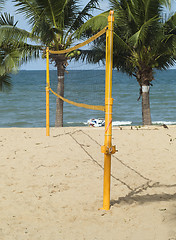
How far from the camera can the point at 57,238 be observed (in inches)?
140

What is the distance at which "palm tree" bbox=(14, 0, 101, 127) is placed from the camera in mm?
11742

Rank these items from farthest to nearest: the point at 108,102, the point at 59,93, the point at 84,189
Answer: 1. the point at 59,93
2. the point at 84,189
3. the point at 108,102

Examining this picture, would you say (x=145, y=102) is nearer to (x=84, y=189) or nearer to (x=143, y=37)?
(x=143, y=37)

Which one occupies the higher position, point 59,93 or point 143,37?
point 143,37

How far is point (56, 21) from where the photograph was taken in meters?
12.3

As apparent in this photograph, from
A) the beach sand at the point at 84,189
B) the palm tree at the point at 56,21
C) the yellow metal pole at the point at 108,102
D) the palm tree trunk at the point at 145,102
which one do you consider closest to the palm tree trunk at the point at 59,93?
the palm tree at the point at 56,21

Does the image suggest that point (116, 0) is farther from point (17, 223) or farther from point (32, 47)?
point (17, 223)

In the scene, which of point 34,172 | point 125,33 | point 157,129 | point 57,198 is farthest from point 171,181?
point 125,33

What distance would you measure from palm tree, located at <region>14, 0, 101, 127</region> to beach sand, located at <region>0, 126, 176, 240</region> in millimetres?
4520

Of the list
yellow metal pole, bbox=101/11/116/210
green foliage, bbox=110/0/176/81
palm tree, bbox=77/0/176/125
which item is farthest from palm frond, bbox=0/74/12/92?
yellow metal pole, bbox=101/11/116/210

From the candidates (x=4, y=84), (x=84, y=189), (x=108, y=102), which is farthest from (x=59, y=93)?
(x=108, y=102)

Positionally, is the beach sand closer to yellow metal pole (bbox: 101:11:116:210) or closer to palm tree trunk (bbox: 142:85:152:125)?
yellow metal pole (bbox: 101:11:116:210)

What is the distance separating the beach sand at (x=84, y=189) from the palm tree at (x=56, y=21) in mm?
4520

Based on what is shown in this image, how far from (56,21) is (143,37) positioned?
9.57ft
